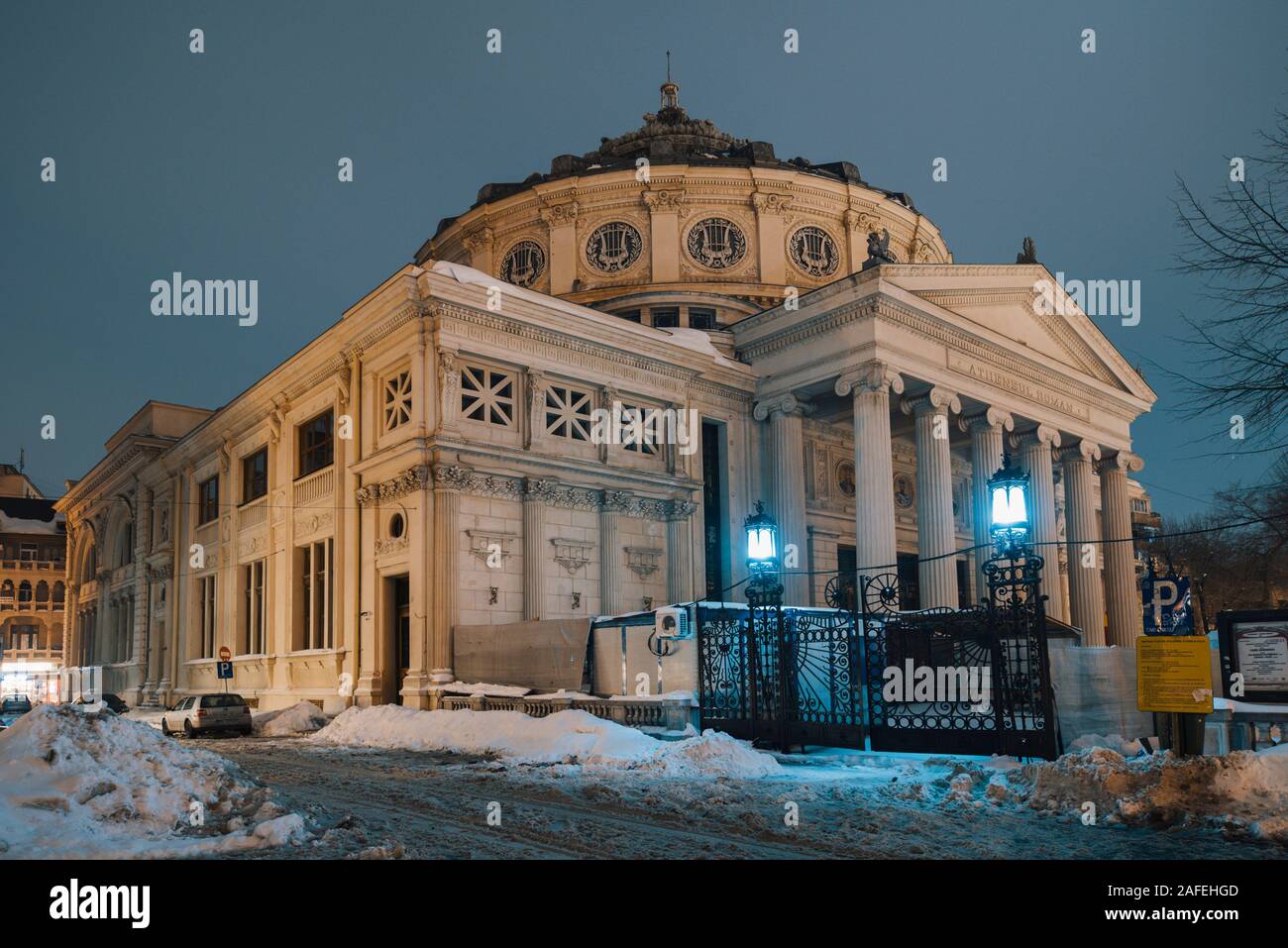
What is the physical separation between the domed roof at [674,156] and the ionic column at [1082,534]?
1479cm

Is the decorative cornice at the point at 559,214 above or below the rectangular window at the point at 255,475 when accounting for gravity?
above

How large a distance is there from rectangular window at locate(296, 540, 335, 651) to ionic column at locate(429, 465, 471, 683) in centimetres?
640

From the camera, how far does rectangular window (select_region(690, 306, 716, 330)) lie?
42.3 metres

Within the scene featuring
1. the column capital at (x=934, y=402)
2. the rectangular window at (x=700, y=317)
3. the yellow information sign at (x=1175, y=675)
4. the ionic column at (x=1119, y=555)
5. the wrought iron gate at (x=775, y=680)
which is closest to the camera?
the yellow information sign at (x=1175, y=675)

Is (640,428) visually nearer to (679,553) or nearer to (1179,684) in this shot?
Answer: (679,553)

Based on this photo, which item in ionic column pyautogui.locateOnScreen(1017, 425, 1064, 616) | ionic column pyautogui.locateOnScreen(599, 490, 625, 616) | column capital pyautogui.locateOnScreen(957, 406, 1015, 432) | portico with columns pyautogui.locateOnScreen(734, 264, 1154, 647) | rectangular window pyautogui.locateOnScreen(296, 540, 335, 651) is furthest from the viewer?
ionic column pyautogui.locateOnScreen(1017, 425, 1064, 616)


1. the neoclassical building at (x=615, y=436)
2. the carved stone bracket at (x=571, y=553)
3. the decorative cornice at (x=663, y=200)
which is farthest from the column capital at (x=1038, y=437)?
the carved stone bracket at (x=571, y=553)

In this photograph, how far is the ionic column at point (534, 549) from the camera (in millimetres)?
28828

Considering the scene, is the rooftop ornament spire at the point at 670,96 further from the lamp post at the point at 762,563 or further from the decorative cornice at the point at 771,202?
the lamp post at the point at 762,563

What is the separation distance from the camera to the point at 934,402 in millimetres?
34031

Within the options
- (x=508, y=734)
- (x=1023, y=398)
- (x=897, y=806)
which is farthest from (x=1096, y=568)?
(x=897, y=806)

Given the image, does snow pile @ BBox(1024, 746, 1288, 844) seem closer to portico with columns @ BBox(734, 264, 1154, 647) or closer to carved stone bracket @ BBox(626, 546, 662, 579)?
portico with columns @ BBox(734, 264, 1154, 647)

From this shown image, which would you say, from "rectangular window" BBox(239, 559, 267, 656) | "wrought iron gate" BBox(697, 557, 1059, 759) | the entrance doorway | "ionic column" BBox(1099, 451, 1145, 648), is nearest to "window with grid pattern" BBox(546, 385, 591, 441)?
the entrance doorway

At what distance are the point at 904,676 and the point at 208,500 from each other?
116 feet
